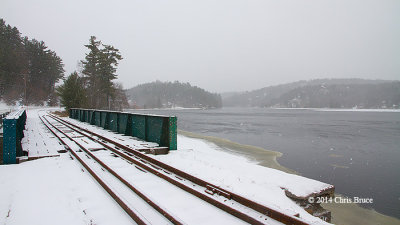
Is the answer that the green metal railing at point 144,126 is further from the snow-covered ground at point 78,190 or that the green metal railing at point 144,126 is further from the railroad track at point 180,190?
the railroad track at point 180,190

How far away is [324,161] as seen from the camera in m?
14.0

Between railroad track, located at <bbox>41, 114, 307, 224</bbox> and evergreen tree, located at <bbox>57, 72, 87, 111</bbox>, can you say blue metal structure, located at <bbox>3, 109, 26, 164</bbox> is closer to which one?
railroad track, located at <bbox>41, 114, 307, 224</bbox>

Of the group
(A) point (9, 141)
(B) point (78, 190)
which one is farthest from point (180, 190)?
(A) point (9, 141)

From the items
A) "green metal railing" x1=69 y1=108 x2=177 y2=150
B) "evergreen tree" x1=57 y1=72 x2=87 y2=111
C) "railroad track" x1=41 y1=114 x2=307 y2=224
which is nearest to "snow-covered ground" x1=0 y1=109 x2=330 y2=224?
"railroad track" x1=41 y1=114 x2=307 y2=224

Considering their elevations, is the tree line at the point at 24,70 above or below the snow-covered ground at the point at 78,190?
above

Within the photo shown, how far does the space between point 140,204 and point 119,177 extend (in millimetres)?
1596

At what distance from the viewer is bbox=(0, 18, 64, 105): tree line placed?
52841mm

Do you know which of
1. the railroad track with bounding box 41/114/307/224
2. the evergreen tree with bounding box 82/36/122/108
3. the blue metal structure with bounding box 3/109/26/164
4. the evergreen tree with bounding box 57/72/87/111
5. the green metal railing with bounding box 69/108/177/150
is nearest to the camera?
the railroad track with bounding box 41/114/307/224

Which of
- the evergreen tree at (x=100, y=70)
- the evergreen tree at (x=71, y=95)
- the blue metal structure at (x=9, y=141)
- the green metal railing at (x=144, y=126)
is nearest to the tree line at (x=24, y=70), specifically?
the evergreen tree at (x=100, y=70)

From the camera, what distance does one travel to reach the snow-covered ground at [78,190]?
154 inches

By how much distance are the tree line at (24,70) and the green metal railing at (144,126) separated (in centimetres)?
4691

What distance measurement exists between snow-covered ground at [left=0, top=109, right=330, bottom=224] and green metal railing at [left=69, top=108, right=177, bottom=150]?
1536 millimetres

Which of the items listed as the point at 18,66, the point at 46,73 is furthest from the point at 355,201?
the point at 46,73

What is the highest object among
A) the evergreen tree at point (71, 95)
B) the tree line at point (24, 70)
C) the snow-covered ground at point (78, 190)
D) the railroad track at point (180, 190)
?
the tree line at point (24, 70)
